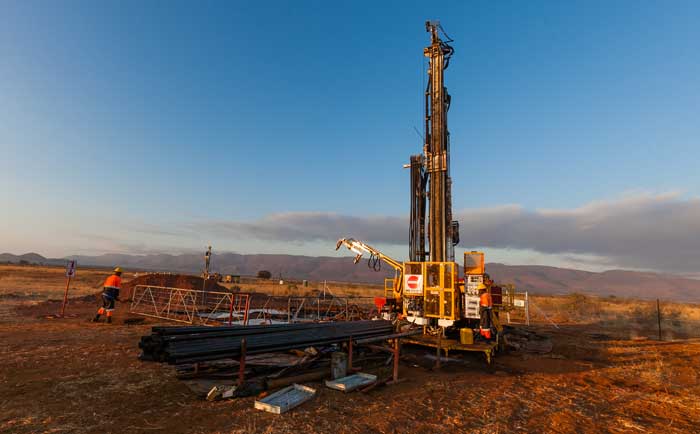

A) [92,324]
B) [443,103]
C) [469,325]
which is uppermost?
[443,103]

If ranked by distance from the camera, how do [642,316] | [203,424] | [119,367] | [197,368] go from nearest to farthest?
1. [203,424]
2. [197,368]
3. [119,367]
4. [642,316]

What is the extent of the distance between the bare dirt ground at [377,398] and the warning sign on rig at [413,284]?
98.8 inches

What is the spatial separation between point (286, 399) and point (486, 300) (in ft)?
23.9

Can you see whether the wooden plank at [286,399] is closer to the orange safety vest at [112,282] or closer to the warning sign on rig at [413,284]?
the warning sign on rig at [413,284]

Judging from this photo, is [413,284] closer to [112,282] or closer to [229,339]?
[229,339]

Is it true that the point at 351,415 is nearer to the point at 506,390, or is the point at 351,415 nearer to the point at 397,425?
the point at 397,425

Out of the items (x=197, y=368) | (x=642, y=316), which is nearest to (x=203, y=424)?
(x=197, y=368)

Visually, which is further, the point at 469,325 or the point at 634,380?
the point at 469,325

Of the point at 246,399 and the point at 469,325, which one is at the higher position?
the point at 469,325

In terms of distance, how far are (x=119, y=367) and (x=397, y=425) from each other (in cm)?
676

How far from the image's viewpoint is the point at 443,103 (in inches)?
555

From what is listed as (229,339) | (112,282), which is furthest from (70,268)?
(229,339)

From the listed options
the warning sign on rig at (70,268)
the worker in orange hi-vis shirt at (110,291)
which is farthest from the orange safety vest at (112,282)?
the warning sign on rig at (70,268)

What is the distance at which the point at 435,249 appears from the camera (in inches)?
511
